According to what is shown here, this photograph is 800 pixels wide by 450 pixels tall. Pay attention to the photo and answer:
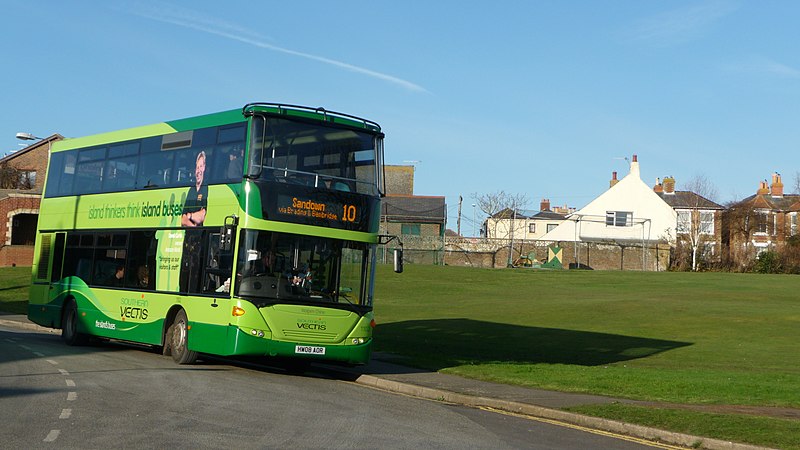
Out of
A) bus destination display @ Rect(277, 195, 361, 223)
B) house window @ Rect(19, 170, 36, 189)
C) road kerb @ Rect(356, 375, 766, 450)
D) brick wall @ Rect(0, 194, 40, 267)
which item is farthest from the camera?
house window @ Rect(19, 170, 36, 189)

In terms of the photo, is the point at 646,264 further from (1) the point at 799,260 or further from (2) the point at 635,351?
(2) the point at 635,351

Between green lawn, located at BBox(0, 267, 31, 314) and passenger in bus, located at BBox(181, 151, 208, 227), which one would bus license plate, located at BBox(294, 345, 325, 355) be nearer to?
passenger in bus, located at BBox(181, 151, 208, 227)

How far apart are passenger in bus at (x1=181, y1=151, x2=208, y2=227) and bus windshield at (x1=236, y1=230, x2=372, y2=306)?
191 cm

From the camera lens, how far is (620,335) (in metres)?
30.4

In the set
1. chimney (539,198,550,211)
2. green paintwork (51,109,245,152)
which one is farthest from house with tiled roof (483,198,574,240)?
green paintwork (51,109,245,152)

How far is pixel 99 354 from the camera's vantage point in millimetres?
21828

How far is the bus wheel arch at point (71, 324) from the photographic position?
24.1 meters

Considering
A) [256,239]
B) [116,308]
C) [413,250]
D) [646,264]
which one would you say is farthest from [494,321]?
[646,264]

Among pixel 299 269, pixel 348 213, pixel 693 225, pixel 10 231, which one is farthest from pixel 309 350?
pixel 693 225

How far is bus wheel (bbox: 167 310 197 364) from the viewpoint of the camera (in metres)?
19.3

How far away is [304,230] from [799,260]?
61.1 metres

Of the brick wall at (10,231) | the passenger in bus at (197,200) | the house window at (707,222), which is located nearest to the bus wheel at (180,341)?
the passenger in bus at (197,200)

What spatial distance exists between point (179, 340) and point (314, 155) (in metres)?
4.94

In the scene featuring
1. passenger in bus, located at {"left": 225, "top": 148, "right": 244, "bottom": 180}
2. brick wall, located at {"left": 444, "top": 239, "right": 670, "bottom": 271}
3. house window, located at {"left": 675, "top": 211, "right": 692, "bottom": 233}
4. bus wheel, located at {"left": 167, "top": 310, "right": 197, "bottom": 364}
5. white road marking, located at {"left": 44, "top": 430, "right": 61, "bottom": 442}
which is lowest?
white road marking, located at {"left": 44, "top": 430, "right": 61, "bottom": 442}
